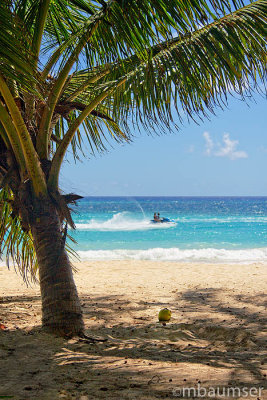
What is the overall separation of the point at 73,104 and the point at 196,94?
4.76ft

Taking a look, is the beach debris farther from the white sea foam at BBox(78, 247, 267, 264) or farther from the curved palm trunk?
the white sea foam at BBox(78, 247, 267, 264)

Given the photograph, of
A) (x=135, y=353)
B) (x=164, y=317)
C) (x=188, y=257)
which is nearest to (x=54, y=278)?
(x=135, y=353)

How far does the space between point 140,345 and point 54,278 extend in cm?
111

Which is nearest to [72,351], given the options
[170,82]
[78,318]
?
[78,318]

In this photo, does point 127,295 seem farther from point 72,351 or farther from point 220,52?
point 220,52

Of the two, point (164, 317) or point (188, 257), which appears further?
point (188, 257)

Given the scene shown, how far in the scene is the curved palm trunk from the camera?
3.88 meters

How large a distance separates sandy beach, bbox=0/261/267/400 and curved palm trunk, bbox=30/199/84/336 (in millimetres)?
167

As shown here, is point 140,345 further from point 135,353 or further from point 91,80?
point 91,80

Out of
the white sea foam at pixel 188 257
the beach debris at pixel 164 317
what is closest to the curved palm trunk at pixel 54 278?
the beach debris at pixel 164 317

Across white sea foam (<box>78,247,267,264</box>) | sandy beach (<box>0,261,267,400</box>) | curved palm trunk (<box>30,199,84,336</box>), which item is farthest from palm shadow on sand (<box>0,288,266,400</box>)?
white sea foam (<box>78,247,267,264</box>)

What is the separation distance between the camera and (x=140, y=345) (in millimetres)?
3898

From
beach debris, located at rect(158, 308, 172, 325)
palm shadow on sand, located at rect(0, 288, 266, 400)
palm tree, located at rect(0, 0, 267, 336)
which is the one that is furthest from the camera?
beach debris, located at rect(158, 308, 172, 325)

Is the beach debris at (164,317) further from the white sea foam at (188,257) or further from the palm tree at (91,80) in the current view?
the white sea foam at (188,257)
